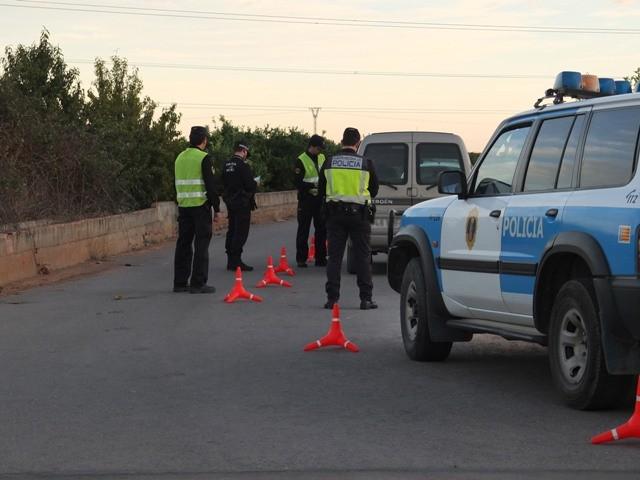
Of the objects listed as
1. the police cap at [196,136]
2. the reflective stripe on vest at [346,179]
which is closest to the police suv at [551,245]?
the reflective stripe on vest at [346,179]

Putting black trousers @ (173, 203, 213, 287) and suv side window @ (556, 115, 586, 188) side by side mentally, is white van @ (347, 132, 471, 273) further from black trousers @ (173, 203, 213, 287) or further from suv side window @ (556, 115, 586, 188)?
suv side window @ (556, 115, 586, 188)

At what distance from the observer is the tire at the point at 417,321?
10.2 metres

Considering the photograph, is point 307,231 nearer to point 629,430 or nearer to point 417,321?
point 417,321

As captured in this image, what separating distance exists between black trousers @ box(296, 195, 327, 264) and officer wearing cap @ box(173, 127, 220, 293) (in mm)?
4167

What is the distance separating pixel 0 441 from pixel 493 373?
155 inches

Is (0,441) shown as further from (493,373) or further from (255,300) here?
(255,300)

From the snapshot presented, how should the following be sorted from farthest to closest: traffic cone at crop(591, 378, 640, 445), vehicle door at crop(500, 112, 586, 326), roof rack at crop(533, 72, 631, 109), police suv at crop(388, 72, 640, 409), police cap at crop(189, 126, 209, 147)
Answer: police cap at crop(189, 126, 209, 147), roof rack at crop(533, 72, 631, 109), vehicle door at crop(500, 112, 586, 326), police suv at crop(388, 72, 640, 409), traffic cone at crop(591, 378, 640, 445)

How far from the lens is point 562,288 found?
8055 millimetres

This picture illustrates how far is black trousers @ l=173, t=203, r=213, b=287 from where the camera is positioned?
16.1m

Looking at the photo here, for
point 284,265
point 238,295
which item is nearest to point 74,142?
point 284,265

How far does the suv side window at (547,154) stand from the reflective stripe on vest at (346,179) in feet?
17.4

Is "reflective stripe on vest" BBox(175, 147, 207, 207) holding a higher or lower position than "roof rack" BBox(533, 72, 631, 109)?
lower

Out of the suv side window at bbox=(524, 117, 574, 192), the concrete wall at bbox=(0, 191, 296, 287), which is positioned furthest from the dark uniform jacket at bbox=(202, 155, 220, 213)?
the suv side window at bbox=(524, 117, 574, 192)

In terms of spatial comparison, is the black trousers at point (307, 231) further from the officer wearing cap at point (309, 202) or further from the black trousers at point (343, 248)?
the black trousers at point (343, 248)
